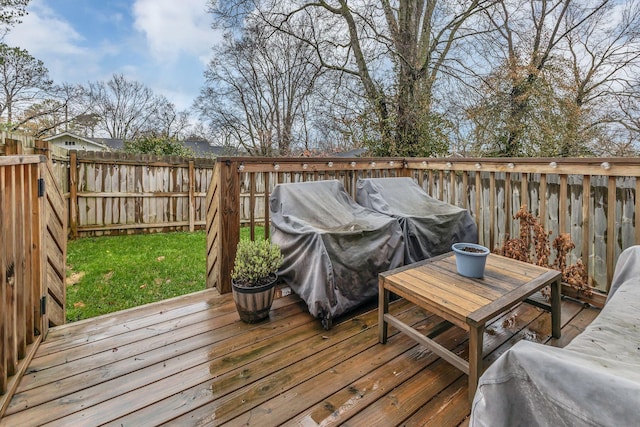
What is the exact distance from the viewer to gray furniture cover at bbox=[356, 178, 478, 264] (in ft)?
9.11

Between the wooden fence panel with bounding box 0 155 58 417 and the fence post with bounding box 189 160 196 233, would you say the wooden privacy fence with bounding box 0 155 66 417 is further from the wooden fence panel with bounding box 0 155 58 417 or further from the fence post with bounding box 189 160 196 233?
the fence post with bounding box 189 160 196 233

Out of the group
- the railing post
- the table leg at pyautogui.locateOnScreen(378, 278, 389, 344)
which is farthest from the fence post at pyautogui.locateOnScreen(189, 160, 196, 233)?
the table leg at pyautogui.locateOnScreen(378, 278, 389, 344)

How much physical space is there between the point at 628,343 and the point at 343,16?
712 centimetres

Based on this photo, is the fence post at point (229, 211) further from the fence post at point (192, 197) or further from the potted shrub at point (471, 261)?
the fence post at point (192, 197)

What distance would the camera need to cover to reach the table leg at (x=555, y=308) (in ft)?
6.39

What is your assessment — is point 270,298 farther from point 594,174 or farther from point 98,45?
point 98,45

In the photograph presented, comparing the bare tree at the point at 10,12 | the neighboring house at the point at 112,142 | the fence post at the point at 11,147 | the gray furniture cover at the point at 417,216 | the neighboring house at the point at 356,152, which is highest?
the bare tree at the point at 10,12

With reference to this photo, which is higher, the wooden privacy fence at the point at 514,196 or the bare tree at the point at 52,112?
the bare tree at the point at 52,112

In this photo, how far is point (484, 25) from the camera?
6477mm

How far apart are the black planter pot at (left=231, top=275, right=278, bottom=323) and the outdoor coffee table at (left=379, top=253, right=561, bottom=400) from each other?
0.81 metres

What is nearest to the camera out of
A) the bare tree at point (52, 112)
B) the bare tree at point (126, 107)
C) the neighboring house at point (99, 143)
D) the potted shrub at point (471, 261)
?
the potted shrub at point (471, 261)

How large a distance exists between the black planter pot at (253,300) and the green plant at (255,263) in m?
0.05

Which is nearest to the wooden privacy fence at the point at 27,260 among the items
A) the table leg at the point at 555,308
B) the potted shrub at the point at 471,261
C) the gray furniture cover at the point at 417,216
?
the potted shrub at the point at 471,261

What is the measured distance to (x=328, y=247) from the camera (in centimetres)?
223
